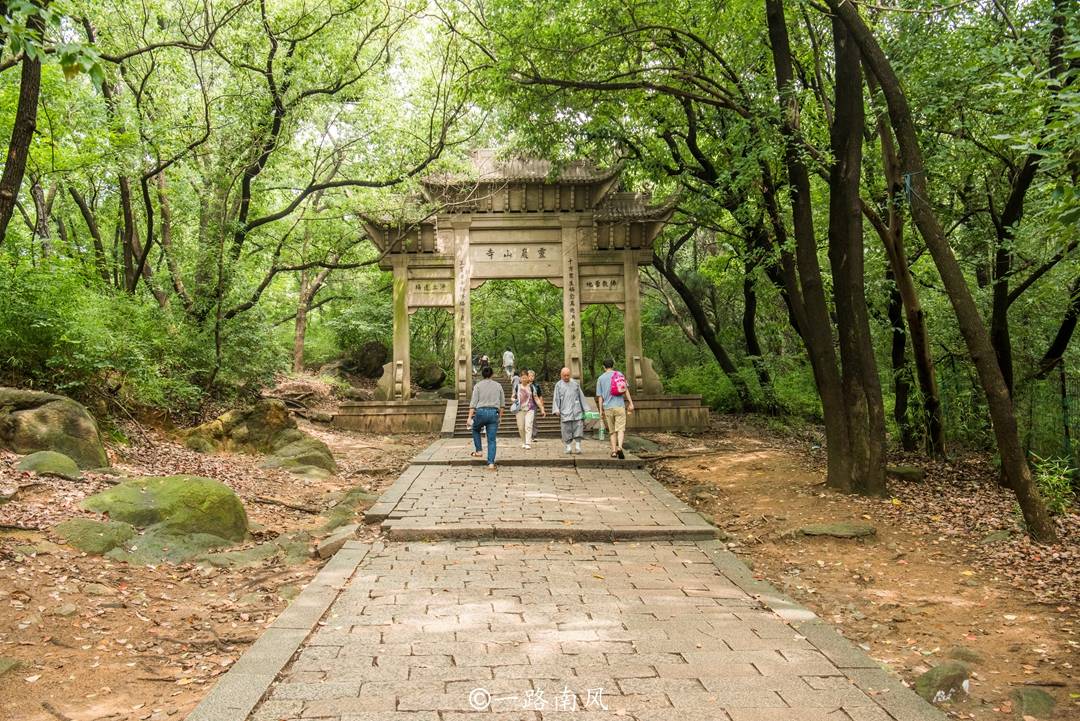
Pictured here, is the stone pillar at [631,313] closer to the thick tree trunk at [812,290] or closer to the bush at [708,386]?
the bush at [708,386]

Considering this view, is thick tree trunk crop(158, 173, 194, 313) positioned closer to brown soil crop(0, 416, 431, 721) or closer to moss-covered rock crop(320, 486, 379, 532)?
moss-covered rock crop(320, 486, 379, 532)

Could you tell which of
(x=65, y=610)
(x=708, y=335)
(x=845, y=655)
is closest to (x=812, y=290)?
(x=845, y=655)

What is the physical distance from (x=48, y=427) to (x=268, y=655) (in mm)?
5463

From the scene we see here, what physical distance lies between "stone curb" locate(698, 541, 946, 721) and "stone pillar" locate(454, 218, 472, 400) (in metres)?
13.7

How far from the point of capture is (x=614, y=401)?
10969 millimetres

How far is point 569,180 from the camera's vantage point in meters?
18.6

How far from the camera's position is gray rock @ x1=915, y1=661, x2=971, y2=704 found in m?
3.56

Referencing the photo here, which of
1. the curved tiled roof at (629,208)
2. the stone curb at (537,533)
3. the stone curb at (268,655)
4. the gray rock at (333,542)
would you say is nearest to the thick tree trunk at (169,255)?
the gray rock at (333,542)

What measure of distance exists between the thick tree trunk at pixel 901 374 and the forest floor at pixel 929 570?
1.29 m

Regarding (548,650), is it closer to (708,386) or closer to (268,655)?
(268,655)

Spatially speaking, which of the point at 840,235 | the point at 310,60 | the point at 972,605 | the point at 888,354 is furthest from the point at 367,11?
the point at 972,605

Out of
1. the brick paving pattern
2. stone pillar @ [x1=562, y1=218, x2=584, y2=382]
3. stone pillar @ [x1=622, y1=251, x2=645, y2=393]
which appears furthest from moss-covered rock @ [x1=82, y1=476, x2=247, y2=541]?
stone pillar @ [x1=622, y1=251, x2=645, y2=393]

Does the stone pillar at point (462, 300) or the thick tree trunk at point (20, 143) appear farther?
the stone pillar at point (462, 300)

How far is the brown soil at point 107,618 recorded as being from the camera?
348 cm
